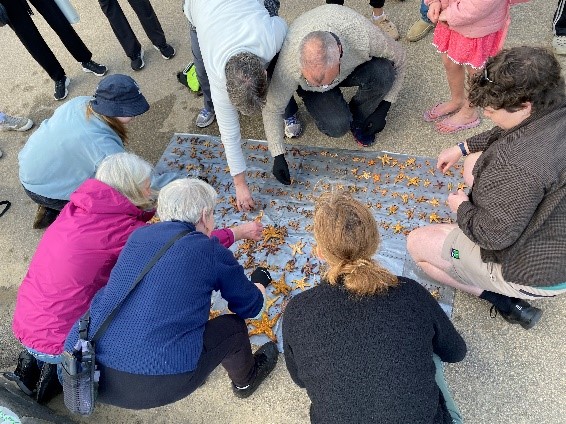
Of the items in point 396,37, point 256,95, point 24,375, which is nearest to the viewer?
point 256,95

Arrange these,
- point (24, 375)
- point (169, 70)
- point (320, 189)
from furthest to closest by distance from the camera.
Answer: point (169, 70) → point (320, 189) → point (24, 375)

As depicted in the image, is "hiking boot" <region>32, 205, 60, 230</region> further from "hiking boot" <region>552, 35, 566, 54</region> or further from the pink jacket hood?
"hiking boot" <region>552, 35, 566, 54</region>

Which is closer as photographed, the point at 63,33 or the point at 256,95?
the point at 256,95

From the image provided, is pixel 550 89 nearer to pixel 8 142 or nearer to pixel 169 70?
pixel 169 70

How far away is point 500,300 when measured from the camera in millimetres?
2643

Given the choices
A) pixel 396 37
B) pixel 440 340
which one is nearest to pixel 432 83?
pixel 396 37

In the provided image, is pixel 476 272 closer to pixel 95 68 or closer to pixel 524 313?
pixel 524 313

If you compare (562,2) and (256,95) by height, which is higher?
(256,95)

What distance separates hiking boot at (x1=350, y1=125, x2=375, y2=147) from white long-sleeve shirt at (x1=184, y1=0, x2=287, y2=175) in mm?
968

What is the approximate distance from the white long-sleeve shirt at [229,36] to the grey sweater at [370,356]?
5.44ft

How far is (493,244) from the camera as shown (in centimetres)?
212

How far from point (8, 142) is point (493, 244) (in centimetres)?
423

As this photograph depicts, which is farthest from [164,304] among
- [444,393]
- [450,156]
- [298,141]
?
[298,141]

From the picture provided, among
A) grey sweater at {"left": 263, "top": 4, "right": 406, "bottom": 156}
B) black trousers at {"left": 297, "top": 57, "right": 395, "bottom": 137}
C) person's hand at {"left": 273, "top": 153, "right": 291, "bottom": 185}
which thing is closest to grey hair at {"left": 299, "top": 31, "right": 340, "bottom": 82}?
grey sweater at {"left": 263, "top": 4, "right": 406, "bottom": 156}
